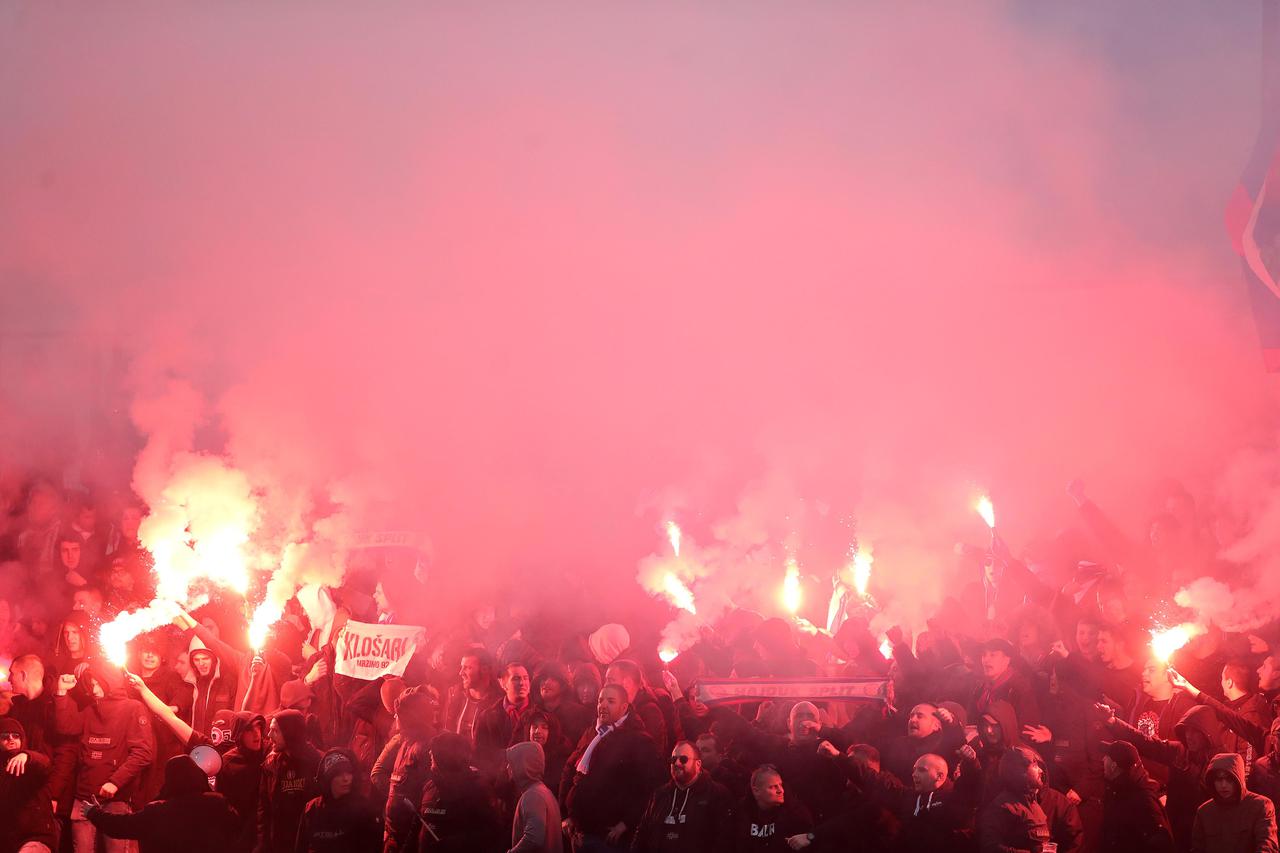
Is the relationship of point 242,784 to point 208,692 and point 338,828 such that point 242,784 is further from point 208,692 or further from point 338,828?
point 208,692

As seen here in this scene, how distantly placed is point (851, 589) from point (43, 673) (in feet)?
18.6

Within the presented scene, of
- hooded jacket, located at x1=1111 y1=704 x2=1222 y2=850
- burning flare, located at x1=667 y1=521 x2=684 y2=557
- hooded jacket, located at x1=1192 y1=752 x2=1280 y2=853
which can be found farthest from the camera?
burning flare, located at x1=667 y1=521 x2=684 y2=557

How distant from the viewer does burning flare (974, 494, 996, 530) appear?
7857 mm

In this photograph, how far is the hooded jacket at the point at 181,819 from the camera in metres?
5.68

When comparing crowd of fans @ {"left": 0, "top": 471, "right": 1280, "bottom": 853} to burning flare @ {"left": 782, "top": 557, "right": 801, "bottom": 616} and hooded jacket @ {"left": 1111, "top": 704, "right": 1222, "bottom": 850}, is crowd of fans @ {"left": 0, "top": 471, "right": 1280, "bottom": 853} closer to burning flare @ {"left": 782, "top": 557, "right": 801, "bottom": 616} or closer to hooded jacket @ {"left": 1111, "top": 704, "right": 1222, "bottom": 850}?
hooded jacket @ {"left": 1111, "top": 704, "right": 1222, "bottom": 850}

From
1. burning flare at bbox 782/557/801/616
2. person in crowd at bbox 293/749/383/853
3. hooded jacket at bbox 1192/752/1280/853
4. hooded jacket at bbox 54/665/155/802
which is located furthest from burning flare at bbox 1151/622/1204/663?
hooded jacket at bbox 54/665/155/802

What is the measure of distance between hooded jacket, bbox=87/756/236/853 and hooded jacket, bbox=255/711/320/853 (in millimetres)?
176

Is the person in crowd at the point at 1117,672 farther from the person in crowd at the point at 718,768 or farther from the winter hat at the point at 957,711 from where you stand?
the person in crowd at the point at 718,768

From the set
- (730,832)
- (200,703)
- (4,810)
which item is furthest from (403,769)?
(4,810)

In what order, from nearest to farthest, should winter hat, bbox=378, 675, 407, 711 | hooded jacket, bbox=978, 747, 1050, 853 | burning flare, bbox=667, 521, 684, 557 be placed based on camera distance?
hooded jacket, bbox=978, 747, 1050, 853 < winter hat, bbox=378, 675, 407, 711 < burning flare, bbox=667, 521, 684, 557

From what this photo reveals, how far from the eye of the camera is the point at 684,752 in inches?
195

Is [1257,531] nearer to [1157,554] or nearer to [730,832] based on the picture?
[1157,554]

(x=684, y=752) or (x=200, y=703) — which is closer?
(x=684, y=752)

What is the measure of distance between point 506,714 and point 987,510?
3.97 metres
